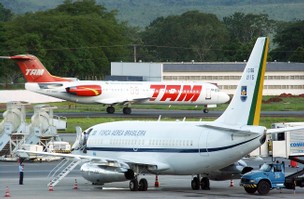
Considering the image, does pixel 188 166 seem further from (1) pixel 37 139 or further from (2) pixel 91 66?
(2) pixel 91 66

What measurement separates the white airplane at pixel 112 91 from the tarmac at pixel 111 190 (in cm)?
4598

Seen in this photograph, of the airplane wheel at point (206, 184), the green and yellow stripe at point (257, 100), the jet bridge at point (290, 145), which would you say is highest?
the green and yellow stripe at point (257, 100)

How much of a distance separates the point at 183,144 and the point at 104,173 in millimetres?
4047

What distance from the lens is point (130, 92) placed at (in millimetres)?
101812

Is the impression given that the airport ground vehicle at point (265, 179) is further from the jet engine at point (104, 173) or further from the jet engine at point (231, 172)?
the jet engine at point (104, 173)

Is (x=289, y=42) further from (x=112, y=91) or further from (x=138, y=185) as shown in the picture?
(x=138, y=185)

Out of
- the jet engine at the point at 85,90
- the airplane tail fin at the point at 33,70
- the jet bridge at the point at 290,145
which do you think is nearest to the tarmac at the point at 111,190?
the jet bridge at the point at 290,145

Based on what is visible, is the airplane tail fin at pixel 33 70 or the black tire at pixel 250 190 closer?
the black tire at pixel 250 190

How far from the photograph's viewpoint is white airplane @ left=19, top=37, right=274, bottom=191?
39938 millimetres

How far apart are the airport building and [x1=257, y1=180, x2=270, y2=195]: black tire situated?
3479 inches

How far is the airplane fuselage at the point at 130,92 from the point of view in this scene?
323 feet

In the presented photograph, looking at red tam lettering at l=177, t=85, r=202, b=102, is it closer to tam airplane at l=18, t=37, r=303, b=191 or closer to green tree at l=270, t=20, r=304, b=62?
tam airplane at l=18, t=37, r=303, b=191

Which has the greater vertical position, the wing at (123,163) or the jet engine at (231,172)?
the wing at (123,163)

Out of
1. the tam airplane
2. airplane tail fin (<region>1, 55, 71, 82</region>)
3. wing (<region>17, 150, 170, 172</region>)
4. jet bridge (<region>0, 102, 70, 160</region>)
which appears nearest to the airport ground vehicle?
the tam airplane
